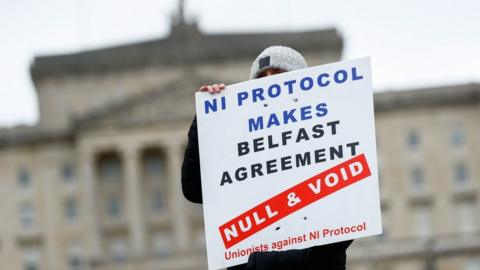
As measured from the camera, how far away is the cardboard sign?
7.94m

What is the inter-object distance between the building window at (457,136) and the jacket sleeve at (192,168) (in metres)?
93.9

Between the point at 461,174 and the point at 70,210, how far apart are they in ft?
83.9

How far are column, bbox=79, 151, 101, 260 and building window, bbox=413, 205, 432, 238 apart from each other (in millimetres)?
20259

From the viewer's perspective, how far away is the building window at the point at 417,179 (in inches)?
3954

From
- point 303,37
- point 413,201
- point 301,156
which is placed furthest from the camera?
point 303,37

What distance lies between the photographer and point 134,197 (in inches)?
3976

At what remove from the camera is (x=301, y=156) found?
810 cm

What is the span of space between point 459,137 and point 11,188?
29.6m

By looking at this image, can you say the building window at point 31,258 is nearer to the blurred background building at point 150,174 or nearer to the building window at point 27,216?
the blurred background building at point 150,174

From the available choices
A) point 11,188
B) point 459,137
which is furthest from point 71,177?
point 459,137

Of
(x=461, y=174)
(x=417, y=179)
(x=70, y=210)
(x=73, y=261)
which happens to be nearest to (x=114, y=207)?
(x=70, y=210)

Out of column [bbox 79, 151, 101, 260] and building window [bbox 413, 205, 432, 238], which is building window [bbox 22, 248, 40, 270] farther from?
building window [bbox 413, 205, 432, 238]

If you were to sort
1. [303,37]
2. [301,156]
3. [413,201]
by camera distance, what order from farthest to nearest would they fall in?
1. [303,37]
2. [413,201]
3. [301,156]

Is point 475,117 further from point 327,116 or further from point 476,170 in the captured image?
point 327,116
